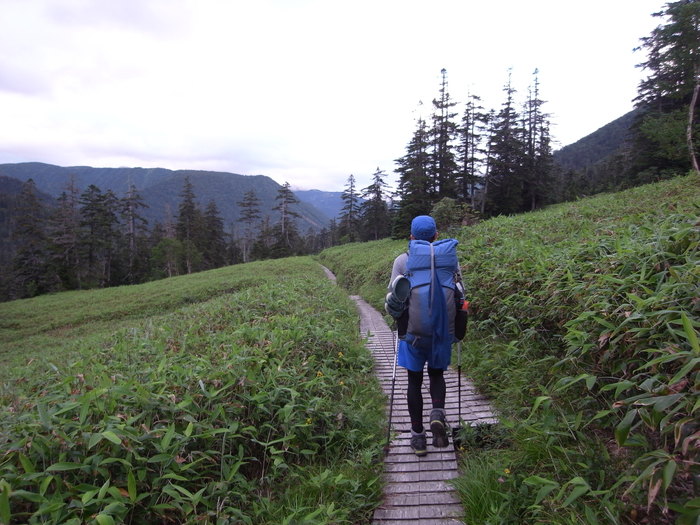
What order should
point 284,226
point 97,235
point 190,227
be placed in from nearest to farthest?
1. point 97,235
2. point 190,227
3. point 284,226

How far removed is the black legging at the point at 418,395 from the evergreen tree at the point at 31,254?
44013 mm

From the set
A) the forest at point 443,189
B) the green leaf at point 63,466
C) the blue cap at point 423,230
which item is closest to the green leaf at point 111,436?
the green leaf at point 63,466

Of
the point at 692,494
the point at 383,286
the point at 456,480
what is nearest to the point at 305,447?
the point at 456,480

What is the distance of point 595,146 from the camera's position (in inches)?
4220

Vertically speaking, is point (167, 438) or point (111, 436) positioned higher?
point (111, 436)

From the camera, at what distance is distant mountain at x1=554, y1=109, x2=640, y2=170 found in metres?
99.9

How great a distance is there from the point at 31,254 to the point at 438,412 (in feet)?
155

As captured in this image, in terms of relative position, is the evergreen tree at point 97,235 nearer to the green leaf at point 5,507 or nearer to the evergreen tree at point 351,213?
the evergreen tree at point 351,213

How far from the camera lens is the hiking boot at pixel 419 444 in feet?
10.3

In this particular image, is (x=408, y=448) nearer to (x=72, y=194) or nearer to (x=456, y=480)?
(x=456, y=480)

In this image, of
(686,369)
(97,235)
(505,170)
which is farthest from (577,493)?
(97,235)

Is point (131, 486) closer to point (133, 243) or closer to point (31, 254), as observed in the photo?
point (31, 254)

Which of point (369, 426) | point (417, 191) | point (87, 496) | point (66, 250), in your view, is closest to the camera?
point (87, 496)

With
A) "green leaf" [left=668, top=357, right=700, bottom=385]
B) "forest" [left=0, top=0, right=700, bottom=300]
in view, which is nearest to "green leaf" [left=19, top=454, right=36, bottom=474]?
"green leaf" [left=668, top=357, right=700, bottom=385]
